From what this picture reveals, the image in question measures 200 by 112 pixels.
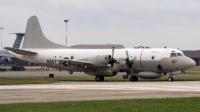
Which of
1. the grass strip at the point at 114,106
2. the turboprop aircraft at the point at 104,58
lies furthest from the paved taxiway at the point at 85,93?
the turboprop aircraft at the point at 104,58

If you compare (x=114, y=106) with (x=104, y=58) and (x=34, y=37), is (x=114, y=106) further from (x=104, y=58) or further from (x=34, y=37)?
(x=34, y=37)

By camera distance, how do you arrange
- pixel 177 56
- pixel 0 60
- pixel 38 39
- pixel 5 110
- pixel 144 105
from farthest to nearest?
pixel 0 60 < pixel 38 39 < pixel 177 56 < pixel 144 105 < pixel 5 110

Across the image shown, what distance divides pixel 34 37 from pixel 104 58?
12.7m

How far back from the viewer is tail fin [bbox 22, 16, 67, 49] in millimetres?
62688

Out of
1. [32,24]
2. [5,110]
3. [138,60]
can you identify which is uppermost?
[32,24]

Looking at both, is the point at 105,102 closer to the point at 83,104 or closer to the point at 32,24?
the point at 83,104

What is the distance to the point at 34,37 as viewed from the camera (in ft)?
208

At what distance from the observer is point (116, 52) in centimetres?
5744

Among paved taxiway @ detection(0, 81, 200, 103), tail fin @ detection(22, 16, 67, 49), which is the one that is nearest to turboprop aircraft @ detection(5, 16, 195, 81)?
tail fin @ detection(22, 16, 67, 49)

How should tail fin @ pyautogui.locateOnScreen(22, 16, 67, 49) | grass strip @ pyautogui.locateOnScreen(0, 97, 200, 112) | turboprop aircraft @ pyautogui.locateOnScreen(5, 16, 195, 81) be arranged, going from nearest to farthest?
grass strip @ pyautogui.locateOnScreen(0, 97, 200, 112) < turboprop aircraft @ pyautogui.locateOnScreen(5, 16, 195, 81) < tail fin @ pyautogui.locateOnScreen(22, 16, 67, 49)

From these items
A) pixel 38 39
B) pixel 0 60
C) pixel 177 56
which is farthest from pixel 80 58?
pixel 0 60

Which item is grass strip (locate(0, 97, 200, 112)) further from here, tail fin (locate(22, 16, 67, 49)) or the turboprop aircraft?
tail fin (locate(22, 16, 67, 49))

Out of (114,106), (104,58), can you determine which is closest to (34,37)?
(104,58)

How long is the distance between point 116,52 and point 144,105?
3458cm
